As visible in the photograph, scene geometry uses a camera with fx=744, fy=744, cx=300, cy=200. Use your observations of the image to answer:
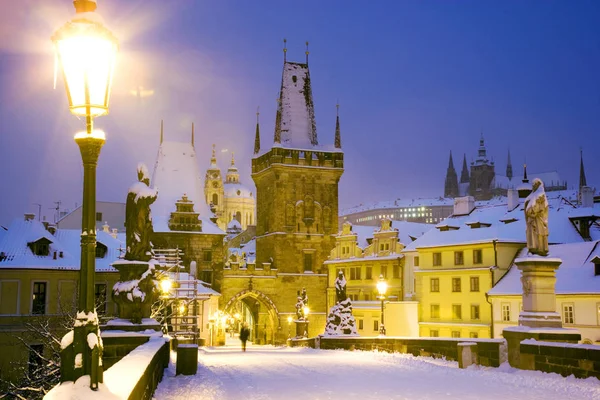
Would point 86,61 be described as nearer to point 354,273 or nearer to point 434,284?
point 434,284

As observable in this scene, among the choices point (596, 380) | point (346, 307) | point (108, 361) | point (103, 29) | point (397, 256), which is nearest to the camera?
point (103, 29)

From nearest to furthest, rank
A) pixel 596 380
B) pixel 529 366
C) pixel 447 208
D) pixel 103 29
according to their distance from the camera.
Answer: pixel 103 29, pixel 596 380, pixel 529 366, pixel 447 208

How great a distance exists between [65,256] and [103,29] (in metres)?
41.3

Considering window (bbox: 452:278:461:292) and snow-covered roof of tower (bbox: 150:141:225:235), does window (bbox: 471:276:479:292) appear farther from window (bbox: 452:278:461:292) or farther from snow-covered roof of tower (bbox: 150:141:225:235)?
snow-covered roof of tower (bbox: 150:141:225:235)

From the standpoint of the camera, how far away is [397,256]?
58812mm

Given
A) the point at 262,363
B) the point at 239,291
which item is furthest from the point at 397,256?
the point at 262,363

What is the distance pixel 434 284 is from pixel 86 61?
4634 cm

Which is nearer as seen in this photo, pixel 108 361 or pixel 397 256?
pixel 108 361

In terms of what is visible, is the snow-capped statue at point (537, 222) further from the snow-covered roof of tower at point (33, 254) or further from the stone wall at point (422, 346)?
the snow-covered roof of tower at point (33, 254)

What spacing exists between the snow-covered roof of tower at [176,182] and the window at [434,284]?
23.1m

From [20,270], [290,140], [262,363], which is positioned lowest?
[262,363]

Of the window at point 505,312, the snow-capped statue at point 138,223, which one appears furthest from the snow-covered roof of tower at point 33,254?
the snow-capped statue at point 138,223

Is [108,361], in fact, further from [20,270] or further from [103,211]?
[103,211]

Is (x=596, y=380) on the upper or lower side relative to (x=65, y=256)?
lower
